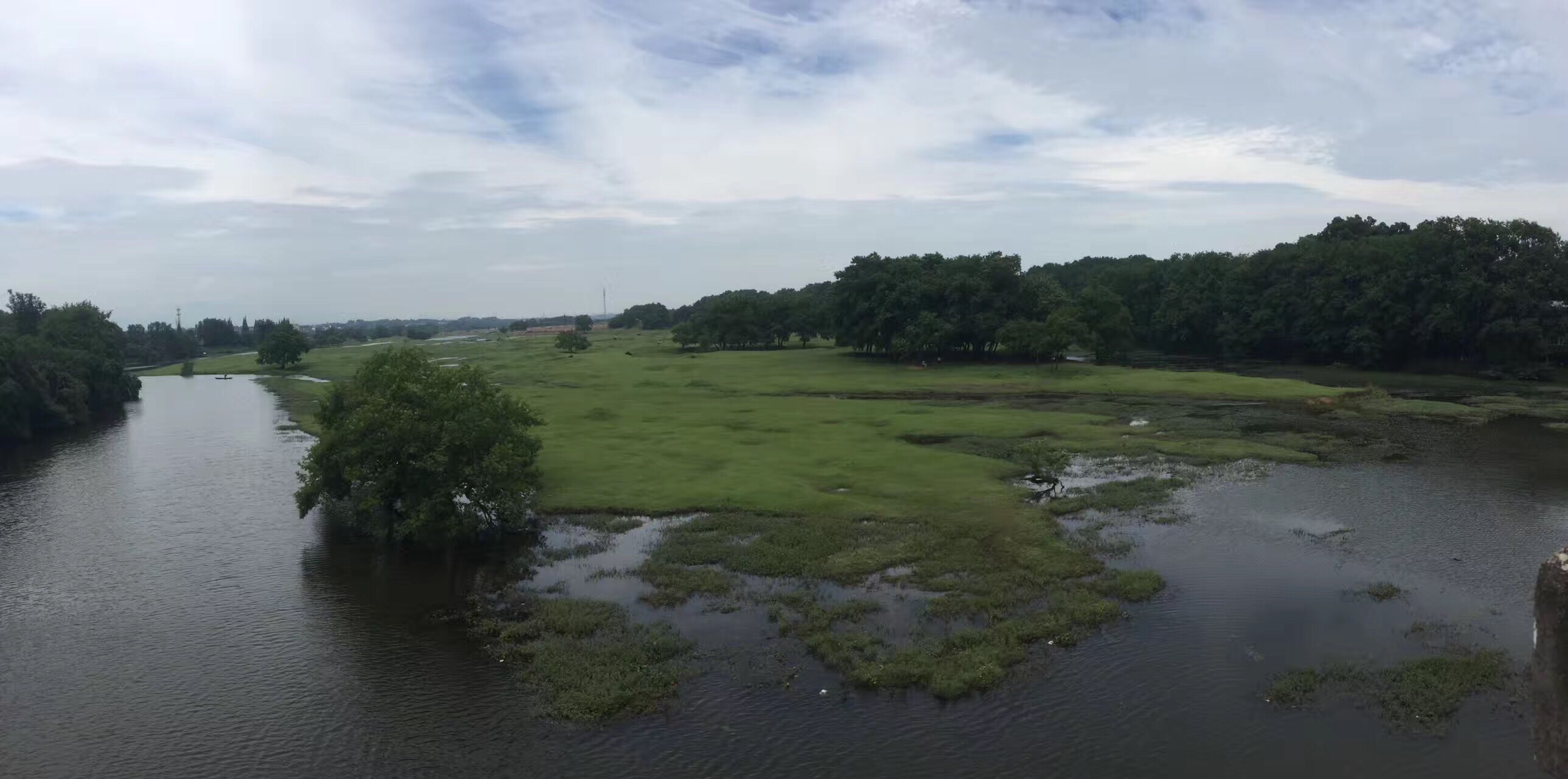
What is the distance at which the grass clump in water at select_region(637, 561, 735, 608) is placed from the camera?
87.4ft

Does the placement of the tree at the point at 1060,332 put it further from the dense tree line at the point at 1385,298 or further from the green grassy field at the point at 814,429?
the dense tree line at the point at 1385,298

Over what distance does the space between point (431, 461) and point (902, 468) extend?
20.8 meters

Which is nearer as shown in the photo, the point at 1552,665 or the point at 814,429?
the point at 1552,665

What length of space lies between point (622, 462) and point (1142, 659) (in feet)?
93.9

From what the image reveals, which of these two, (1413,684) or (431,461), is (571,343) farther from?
(1413,684)

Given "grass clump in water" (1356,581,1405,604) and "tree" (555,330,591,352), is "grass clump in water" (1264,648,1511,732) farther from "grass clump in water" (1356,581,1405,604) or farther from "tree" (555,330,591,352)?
"tree" (555,330,591,352)

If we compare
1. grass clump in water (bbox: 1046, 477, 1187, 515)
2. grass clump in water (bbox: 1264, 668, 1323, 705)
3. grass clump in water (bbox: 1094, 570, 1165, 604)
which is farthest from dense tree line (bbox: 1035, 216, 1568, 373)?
grass clump in water (bbox: 1264, 668, 1323, 705)

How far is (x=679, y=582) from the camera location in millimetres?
27750

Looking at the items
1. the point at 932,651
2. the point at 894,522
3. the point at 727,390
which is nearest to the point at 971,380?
the point at 727,390

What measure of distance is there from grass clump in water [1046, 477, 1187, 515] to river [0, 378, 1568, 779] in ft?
3.66

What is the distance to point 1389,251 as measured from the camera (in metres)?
90.5

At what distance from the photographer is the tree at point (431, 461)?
32.8m

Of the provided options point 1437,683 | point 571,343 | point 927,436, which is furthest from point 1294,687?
point 571,343

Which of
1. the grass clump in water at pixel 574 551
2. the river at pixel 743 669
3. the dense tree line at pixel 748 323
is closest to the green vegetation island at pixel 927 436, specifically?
the grass clump in water at pixel 574 551
